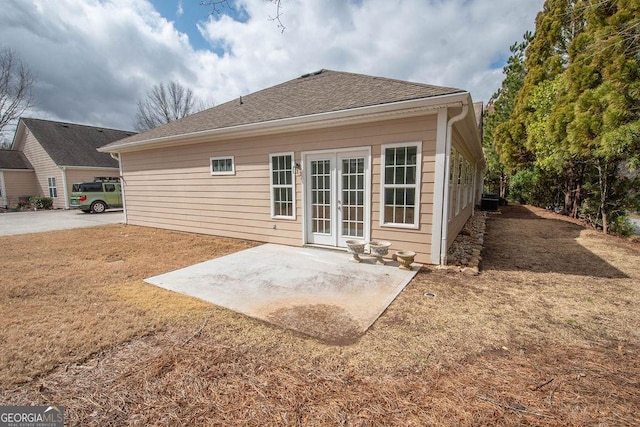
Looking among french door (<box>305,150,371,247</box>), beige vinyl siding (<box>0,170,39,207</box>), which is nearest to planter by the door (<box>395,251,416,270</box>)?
french door (<box>305,150,371,247</box>)

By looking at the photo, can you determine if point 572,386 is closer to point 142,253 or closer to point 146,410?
point 146,410

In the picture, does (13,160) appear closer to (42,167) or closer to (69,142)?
(42,167)

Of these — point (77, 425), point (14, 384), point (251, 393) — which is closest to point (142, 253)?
point (14, 384)

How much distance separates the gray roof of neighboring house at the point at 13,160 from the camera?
17.8 meters

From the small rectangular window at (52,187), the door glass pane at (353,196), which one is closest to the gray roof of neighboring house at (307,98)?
the door glass pane at (353,196)

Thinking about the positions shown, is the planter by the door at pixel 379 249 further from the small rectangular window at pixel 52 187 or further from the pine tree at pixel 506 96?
the small rectangular window at pixel 52 187

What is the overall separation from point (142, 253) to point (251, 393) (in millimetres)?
5396

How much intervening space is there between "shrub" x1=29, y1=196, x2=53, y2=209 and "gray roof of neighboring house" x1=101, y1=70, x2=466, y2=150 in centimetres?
1360

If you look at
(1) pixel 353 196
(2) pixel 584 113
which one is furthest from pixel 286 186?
(2) pixel 584 113

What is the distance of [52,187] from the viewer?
1744 cm

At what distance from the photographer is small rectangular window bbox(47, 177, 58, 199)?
17.2 metres

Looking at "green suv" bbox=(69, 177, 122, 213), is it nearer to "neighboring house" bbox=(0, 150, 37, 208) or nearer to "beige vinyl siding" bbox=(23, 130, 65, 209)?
"beige vinyl siding" bbox=(23, 130, 65, 209)

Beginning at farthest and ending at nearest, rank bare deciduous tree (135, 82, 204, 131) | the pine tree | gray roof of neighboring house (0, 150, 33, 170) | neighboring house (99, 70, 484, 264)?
bare deciduous tree (135, 82, 204, 131) < gray roof of neighboring house (0, 150, 33, 170) < the pine tree < neighboring house (99, 70, 484, 264)

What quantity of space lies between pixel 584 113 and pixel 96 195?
20341 millimetres
